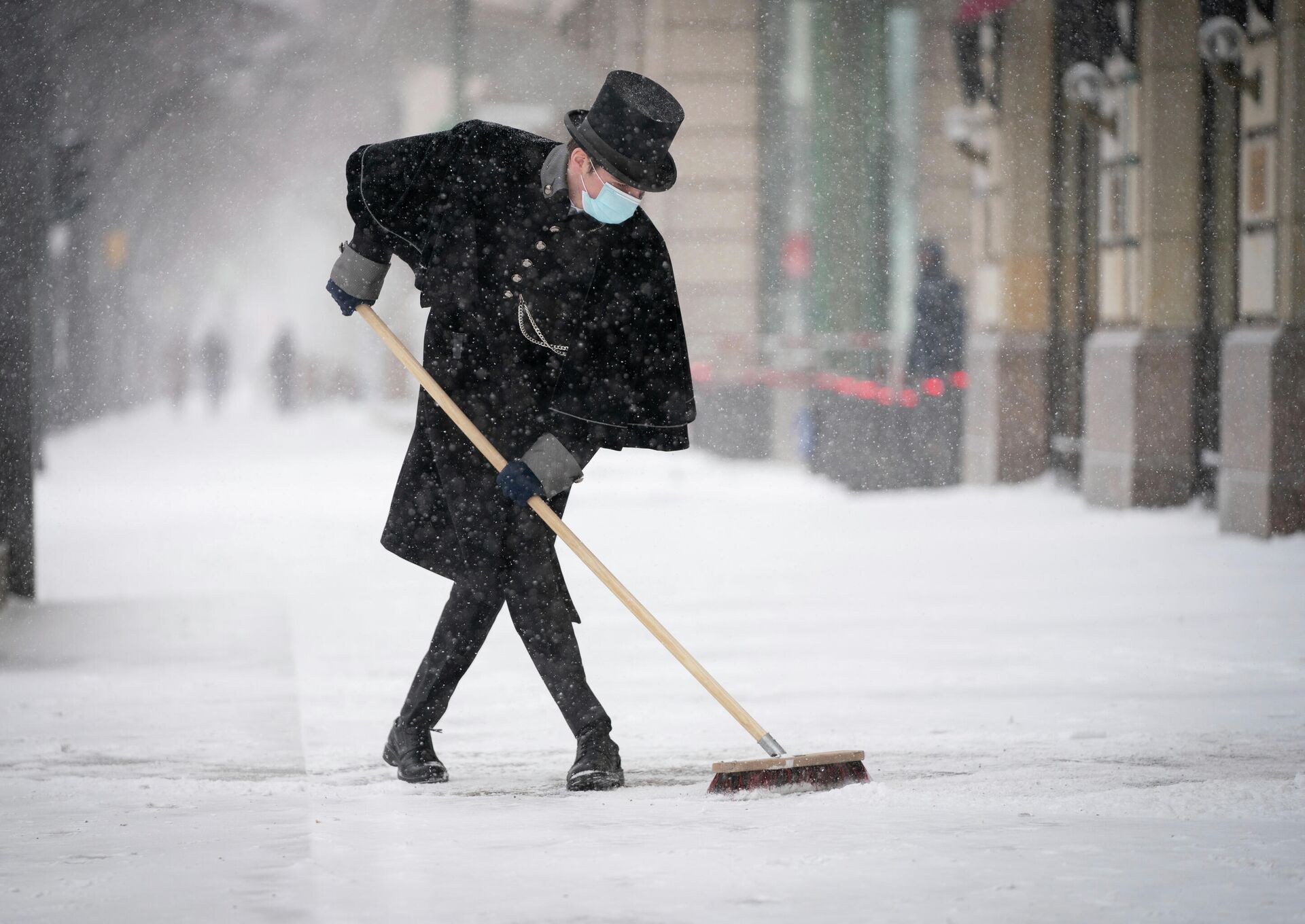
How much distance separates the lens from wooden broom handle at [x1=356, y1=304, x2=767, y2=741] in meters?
4.21

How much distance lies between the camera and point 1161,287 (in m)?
11.8

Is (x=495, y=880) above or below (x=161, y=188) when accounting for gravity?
below

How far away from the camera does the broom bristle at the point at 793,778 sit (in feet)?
13.5

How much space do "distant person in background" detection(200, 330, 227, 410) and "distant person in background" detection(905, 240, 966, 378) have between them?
73.2 feet

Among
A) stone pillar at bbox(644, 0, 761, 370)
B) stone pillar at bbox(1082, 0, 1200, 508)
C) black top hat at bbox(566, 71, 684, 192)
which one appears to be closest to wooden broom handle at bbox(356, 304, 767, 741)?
black top hat at bbox(566, 71, 684, 192)

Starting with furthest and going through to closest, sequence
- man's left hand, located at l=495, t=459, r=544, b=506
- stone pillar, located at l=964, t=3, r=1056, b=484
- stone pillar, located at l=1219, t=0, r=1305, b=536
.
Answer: stone pillar, located at l=964, t=3, r=1056, b=484 < stone pillar, located at l=1219, t=0, r=1305, b=536 < man's left hand, located at l=495, t=459, r=544, b=506

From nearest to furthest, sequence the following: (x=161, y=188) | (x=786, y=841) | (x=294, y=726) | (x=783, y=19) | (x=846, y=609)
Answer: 1. (x=786, y=841)
2. (x=294, y=726)
3. (x=846, y=609)
4. (x=783, y=19)
5. (x=161, y=188)

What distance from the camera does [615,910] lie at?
311 centimetres

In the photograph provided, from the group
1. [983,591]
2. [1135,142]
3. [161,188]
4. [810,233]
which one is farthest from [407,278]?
[983,591]

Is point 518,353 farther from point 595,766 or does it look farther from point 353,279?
point 595,766

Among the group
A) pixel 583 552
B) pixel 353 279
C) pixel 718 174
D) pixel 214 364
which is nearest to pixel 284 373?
pixel 214 364

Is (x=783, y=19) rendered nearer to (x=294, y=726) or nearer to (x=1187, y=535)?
(x=1187, y=535)

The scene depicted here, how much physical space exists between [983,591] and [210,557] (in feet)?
14.9

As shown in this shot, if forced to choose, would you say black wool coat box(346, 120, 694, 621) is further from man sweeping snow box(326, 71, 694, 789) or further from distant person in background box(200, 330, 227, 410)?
distant person in background box(200, 330, 227, 410)
